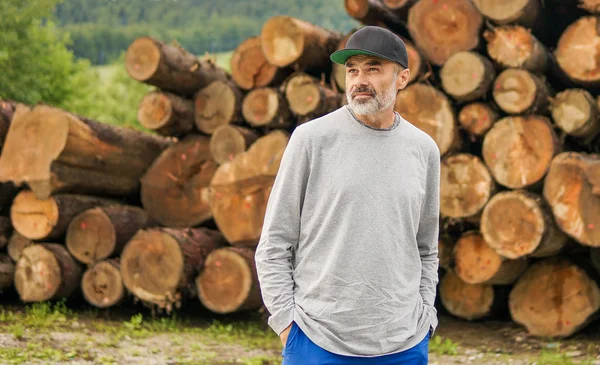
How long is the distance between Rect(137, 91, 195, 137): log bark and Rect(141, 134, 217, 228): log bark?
0.57 feet

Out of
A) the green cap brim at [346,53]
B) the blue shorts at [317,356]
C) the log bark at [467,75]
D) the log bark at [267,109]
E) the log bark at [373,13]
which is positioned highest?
the log bark at [373,13]

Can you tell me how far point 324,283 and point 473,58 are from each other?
11.9ft

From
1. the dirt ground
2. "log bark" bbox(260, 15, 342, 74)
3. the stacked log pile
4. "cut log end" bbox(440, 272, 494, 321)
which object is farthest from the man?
"cut log end" bbox(440, 272, 494, 321)

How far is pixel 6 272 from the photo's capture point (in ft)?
21.3

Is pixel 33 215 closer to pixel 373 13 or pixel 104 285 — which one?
pixel 104 285

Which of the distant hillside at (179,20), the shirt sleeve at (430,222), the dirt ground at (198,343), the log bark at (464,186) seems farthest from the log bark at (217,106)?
the distant hillside at (179,20)

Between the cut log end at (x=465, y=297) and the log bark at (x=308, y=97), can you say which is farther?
the cut log end at (x=465, y=297)

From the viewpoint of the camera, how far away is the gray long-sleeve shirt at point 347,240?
2.17m

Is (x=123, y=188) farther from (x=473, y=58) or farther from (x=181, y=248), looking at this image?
(x=473, y=58)

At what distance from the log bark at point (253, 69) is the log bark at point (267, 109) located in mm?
89

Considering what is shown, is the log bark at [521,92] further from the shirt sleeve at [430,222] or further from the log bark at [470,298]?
the shirt sleeve at [430,222]

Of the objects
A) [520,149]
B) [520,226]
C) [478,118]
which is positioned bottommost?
[520,226]

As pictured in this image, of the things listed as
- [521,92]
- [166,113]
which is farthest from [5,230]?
[521,92]

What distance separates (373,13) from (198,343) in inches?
117
